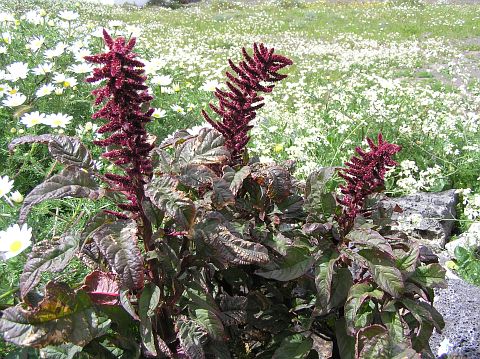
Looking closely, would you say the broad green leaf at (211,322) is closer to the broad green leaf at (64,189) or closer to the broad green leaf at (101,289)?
the broad green leaf at (101,289)

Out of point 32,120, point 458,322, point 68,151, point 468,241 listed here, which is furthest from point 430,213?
point 68,151

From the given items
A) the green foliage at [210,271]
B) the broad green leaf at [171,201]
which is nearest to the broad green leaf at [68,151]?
the green foliage at [210,271]

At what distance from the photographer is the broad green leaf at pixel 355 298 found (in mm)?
1648

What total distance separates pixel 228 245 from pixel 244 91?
0.55 meters

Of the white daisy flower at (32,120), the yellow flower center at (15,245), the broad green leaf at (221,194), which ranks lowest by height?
the white daisy flower at (32,120)

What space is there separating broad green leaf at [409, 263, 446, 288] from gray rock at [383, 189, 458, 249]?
1.76 m

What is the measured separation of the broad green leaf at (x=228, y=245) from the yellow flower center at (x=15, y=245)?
2.33 ft

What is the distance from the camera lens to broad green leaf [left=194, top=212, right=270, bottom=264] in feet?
4.95

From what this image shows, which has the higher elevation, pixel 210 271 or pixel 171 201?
pixel 171 201

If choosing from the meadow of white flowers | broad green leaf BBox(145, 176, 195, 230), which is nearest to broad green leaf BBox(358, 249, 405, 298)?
broad green leaf BBox(145, 176, 195, 230)

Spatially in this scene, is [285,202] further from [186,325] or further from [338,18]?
[338,18]

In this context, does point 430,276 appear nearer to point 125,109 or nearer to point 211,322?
point 211,322

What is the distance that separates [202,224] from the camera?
155 centimetres

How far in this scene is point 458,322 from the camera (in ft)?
7.88
